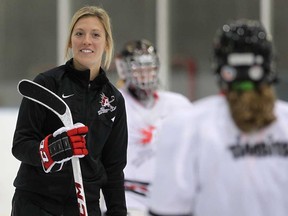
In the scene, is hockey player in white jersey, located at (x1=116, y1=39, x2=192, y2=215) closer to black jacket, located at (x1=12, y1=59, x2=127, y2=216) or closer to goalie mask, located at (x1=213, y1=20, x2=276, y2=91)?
black jacket, located at (x1=12, y1=59, x2=127, y2=216)

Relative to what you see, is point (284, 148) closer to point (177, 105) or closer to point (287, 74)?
point (177, 105)

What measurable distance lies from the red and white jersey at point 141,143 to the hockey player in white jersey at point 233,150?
200 centimetres

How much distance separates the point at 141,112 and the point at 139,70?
7.5 inches

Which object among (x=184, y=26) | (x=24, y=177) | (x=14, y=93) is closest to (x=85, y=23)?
(x=24, y=177)

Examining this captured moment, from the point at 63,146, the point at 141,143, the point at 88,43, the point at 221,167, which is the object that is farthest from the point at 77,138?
the point at 141,143

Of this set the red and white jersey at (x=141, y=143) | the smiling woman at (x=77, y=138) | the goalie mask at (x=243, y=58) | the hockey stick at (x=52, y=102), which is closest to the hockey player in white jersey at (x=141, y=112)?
the red and white jersey at (x=141, y=143)

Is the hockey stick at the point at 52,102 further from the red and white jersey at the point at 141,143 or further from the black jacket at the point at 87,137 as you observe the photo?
the red and white jersey at the point at 141,143

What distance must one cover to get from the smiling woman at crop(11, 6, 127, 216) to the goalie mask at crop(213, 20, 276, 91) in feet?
2.19

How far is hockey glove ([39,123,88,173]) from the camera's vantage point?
2070 millimetres

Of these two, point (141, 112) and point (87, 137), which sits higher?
point (87, 137)

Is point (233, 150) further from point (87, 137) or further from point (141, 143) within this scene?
point (141, 143)

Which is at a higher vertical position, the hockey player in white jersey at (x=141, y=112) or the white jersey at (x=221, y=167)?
the white jersey at (x=221, y=167)

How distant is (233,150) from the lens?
1476mm

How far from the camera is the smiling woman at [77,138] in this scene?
212 cm
